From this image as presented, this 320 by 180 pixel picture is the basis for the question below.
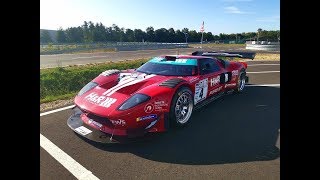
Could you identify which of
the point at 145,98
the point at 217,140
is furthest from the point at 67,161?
the point at 217,140

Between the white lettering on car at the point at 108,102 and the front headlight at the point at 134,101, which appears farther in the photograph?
the white lettering on car at the point at 108,102

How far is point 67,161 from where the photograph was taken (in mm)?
3207

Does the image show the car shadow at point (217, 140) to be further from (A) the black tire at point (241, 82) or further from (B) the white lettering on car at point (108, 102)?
(A) the black tire at point (241, 82)

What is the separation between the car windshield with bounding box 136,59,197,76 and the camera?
4.93 meters

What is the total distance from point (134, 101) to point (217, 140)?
4.48 ft

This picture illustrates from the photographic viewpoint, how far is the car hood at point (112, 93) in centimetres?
373

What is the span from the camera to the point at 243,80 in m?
7.00

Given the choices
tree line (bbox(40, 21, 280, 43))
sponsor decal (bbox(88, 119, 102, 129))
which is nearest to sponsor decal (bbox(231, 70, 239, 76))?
sponsor decal (bbox(88, 119, 102, 129))

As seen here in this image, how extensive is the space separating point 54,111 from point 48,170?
2.45 meters

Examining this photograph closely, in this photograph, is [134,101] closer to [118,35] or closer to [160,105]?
[160,105]

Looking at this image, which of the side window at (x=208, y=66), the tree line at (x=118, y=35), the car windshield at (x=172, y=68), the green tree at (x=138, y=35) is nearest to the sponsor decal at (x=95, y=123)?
the car windshield at (x=172, y=68)
